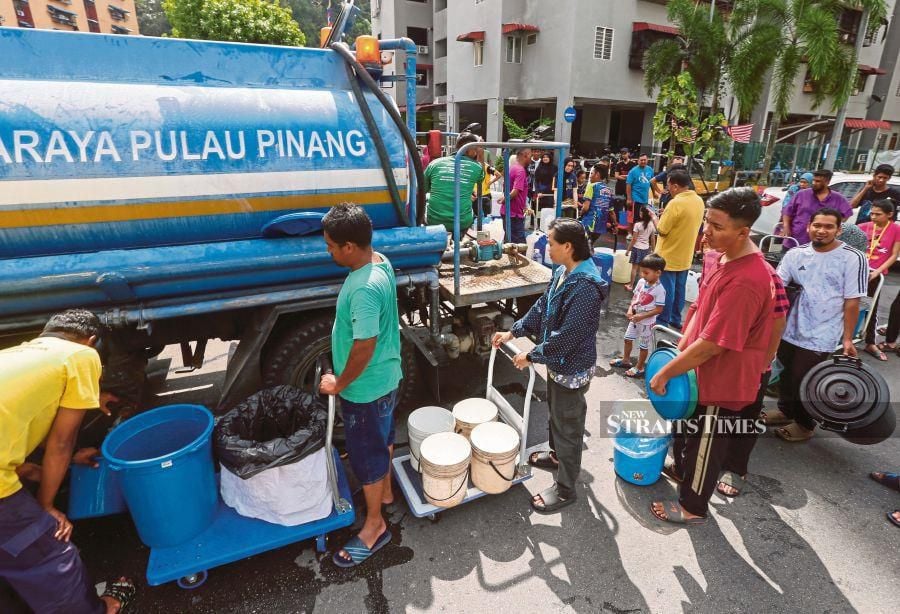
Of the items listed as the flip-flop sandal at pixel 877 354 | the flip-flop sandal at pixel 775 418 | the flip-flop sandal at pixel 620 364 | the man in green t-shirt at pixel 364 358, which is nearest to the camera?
the man in green t-shirt at pixel 364 358

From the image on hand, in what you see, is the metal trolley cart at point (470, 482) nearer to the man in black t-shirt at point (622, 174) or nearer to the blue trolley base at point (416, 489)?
the blue trolley base at point (416, 489)

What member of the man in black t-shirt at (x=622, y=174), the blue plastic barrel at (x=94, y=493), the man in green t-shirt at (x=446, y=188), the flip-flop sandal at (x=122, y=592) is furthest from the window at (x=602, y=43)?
the flip-flop sandal at (x=122, y=592)

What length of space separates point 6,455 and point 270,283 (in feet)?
5.43

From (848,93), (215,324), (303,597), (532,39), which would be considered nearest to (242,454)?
(303,597)

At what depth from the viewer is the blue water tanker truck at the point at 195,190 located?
8.66ft

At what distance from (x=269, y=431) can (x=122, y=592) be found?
1.02 meters

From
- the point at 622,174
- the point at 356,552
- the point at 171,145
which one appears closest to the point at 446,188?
the point at 171,145

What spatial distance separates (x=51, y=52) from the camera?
9.03ft

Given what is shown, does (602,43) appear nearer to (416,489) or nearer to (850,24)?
(850,24)

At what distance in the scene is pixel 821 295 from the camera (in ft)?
11.3

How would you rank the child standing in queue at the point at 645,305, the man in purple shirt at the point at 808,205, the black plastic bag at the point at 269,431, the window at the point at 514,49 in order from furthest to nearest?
the window at the point at 514,49, the man in purple shirt at the point at 808,205, the child standing in queue at the point at 645,305, the black plastic bag at the point at 269,431

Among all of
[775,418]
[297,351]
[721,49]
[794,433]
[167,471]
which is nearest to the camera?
[167,471]

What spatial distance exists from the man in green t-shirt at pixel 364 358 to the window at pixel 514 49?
2276 cm

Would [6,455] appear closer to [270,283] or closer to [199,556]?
[199,556]
